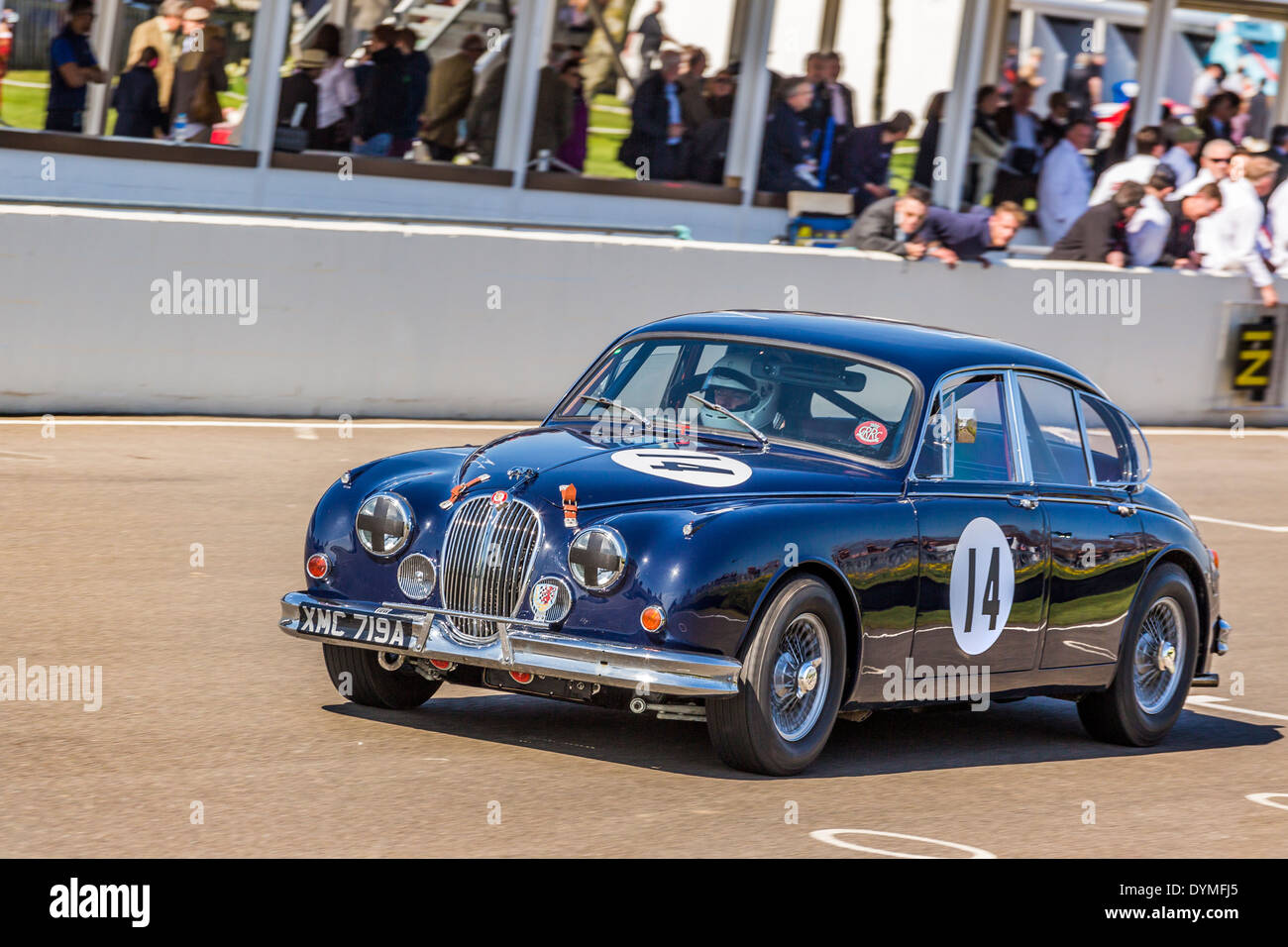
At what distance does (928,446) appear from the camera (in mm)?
7250

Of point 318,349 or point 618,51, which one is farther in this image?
point 618,51

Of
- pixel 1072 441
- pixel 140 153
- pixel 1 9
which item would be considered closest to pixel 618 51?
pixel 140 153

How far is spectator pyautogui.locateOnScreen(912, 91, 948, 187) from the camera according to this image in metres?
22.8

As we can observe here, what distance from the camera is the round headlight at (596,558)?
6301mm

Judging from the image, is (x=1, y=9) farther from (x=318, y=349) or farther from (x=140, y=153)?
(x=318, y=349)

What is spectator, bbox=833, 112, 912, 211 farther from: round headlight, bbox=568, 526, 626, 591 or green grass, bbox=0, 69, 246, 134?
round headlight, bbox=568, 526, 626, 591

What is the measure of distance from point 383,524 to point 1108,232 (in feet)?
45.3

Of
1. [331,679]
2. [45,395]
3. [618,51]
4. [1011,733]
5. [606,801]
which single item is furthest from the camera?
[618,51]

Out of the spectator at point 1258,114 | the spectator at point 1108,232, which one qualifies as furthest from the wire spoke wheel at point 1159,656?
the spectator at point 1258,114

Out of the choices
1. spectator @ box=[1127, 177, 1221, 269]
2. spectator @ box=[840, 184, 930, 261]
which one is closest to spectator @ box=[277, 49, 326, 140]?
spectator @ box=[840, 184, 930, 261]

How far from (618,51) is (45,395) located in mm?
7398

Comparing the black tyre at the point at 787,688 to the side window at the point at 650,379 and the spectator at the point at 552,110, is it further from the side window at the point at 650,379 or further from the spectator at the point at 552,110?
the spectator at the point at 552,110

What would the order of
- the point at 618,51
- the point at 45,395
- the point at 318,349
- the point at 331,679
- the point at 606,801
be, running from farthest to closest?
the point at 618,51, the point at 318,349, the point at 45,395, the point at 331,679, the point at 606,801

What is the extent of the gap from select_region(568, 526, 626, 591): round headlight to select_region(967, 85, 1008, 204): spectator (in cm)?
1750
